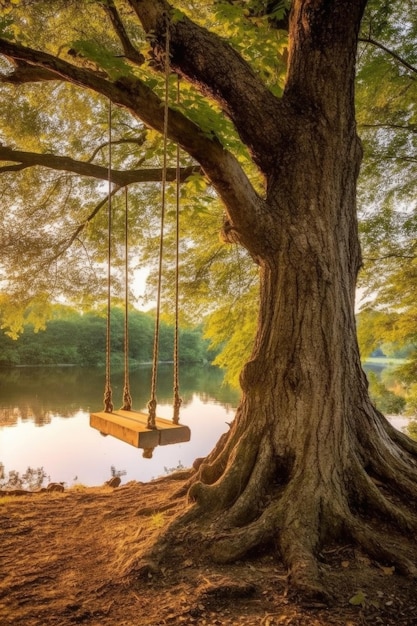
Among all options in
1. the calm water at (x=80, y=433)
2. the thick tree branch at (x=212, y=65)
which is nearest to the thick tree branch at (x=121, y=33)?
the thick tree branch at (x=212, y=65)

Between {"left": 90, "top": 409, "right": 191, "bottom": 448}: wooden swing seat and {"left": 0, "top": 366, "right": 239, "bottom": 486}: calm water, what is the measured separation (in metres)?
3.91

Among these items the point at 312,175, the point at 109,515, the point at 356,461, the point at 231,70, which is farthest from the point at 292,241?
the point at 109,515

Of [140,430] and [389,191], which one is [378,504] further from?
[389,191]

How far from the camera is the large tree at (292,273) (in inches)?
118

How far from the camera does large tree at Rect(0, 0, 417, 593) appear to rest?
3.00 metres

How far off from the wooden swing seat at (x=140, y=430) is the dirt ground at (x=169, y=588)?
782 mm

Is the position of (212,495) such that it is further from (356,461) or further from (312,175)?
(312,175)

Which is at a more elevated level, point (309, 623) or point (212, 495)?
point (212, 495)

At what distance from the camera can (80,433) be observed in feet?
52.9

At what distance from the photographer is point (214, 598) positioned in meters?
2.42

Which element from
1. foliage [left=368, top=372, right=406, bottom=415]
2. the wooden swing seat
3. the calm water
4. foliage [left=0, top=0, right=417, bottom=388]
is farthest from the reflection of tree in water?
the wooden swing seat

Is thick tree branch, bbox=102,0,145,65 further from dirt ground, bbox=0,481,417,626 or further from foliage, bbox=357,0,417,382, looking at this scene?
dirt ground, bbox=0,481,417,626

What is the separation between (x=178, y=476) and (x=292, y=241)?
11.3ft

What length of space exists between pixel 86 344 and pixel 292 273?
169ft
